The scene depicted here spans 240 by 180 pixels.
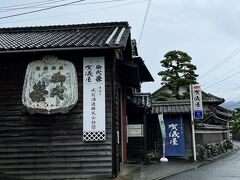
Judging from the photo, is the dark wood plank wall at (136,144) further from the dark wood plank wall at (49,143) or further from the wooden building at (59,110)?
the dark wood plank wall at (49,143)

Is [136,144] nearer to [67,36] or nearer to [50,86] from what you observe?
[67,36]

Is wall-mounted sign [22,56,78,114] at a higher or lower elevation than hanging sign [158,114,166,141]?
higher

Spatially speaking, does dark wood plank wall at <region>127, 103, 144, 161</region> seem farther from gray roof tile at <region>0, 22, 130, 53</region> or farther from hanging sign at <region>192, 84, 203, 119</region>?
gray roof tile at <region>0, 22, 130, 53</region>

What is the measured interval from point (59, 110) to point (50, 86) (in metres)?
0.90

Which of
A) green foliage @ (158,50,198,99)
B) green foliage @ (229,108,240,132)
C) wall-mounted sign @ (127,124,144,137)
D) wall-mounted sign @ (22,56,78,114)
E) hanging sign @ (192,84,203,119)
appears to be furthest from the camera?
green foliage @ (229,108,240,132)

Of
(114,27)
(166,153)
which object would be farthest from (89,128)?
(166,153)

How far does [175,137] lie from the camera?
72.0 feet

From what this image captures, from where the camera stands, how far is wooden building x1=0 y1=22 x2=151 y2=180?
1164 centimetres

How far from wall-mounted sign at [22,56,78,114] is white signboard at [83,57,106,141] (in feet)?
1.38

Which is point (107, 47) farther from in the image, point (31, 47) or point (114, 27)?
point (114, 27)

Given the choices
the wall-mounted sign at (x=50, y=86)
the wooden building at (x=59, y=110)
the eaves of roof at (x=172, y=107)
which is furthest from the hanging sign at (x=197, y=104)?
the wall-mounted sign at (x=50, y=86)

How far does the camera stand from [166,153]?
22172mm

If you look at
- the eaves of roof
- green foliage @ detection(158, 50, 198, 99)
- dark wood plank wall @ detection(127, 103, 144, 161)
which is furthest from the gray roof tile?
green foliage @ detection(158, 50, 198, 99)

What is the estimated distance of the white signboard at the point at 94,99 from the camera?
11664 millimetres
